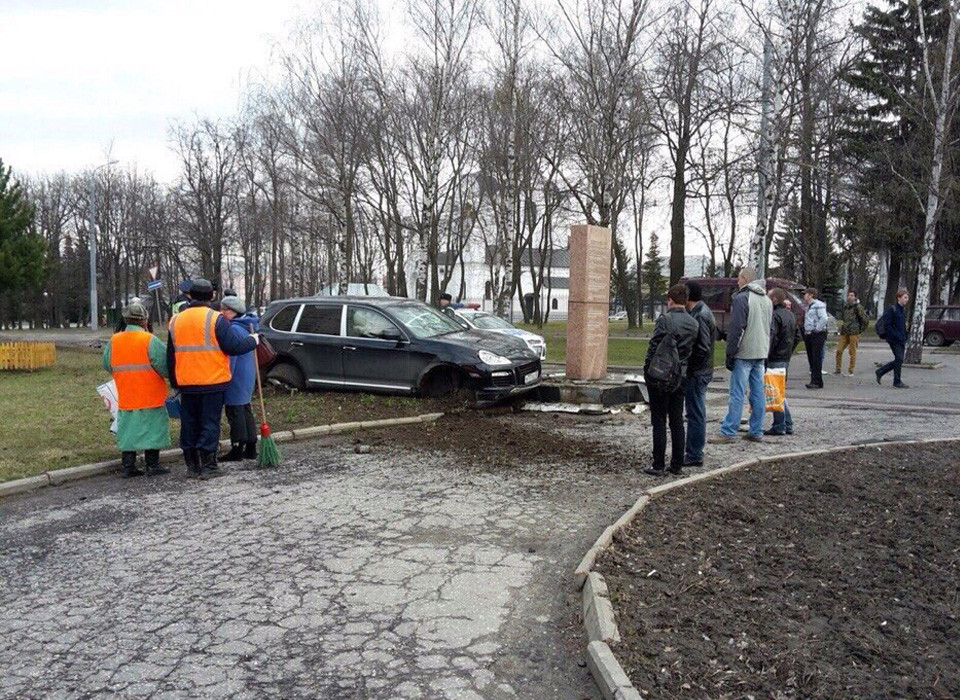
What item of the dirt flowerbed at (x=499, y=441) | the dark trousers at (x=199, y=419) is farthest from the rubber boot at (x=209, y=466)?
the dirt flowerbed at (x=499, y=441)

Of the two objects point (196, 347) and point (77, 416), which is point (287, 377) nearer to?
point (77, 416)

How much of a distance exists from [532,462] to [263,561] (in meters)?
3.47

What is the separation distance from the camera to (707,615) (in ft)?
12.8

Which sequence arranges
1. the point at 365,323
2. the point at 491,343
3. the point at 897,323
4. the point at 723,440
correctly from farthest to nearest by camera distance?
the point at 897,323 → the point at 365,323 → the point at 491,343 → the point at 723,440

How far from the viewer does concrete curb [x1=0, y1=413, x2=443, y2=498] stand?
22.0ft

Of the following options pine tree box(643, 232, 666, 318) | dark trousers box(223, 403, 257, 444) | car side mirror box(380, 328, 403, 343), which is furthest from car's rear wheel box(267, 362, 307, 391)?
pine tree box(643, 232, 666, 318)

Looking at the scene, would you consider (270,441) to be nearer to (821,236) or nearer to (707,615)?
(707,615)

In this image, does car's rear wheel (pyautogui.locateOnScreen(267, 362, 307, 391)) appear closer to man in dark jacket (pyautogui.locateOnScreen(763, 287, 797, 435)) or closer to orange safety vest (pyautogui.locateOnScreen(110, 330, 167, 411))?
orange safety vest (pyautogui.locateOnScreen(110, 330, 167, 411))

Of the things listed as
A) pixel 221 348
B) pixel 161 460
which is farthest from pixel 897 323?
pixel 161 460

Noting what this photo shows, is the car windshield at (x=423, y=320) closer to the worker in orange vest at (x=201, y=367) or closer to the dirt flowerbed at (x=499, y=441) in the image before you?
the dirt flowerbed at (x=499, y=441)

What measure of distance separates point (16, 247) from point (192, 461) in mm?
22670

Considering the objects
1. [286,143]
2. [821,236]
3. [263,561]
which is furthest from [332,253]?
[263,561]

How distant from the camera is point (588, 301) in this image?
11.7 metres

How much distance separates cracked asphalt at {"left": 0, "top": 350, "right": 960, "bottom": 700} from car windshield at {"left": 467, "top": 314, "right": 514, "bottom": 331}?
40.0ft
